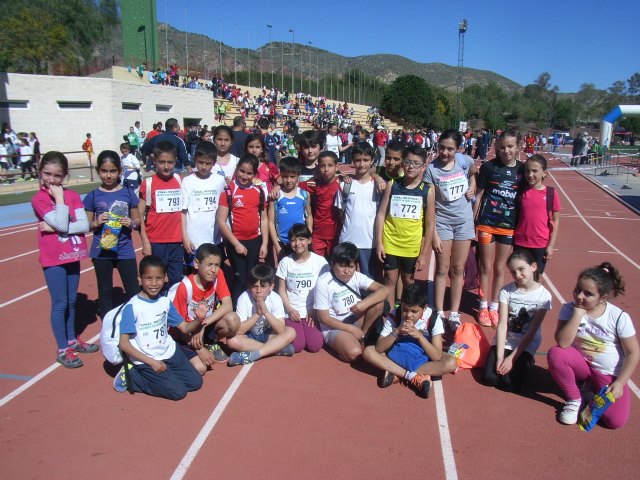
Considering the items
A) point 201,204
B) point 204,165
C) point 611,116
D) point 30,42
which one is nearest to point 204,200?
point 201,204

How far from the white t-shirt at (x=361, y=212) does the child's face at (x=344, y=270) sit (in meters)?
0.50

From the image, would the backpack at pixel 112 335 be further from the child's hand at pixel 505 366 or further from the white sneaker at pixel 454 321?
the white sneaker at pixel 454 321

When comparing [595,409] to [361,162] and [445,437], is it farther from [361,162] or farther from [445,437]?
[361,162]

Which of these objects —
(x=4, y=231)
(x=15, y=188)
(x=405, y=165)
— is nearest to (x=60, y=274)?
(x=405, y=165)

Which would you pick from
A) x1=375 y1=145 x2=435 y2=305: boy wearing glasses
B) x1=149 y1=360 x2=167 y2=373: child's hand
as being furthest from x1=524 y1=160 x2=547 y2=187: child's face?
x1=149 y1=360 x2=167 y2=373: child's hand

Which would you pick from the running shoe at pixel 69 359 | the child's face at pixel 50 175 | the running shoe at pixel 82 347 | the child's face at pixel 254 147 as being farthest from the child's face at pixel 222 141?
the running shoe at pixel 69 359

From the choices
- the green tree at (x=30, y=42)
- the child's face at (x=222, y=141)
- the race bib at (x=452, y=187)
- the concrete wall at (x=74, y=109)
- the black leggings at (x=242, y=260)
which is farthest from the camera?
the green tree at (x=30, y=42)

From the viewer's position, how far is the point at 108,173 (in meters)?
4.06

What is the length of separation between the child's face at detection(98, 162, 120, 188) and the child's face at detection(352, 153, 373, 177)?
86.0 inches

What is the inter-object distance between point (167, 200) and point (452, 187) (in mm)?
2746

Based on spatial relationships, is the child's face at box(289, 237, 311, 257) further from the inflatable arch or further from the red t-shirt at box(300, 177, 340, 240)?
the inflatable arch

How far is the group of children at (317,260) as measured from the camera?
3.58m

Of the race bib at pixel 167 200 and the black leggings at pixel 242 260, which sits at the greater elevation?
the race bib at pixel 167 200

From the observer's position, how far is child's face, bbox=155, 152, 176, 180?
425cm
